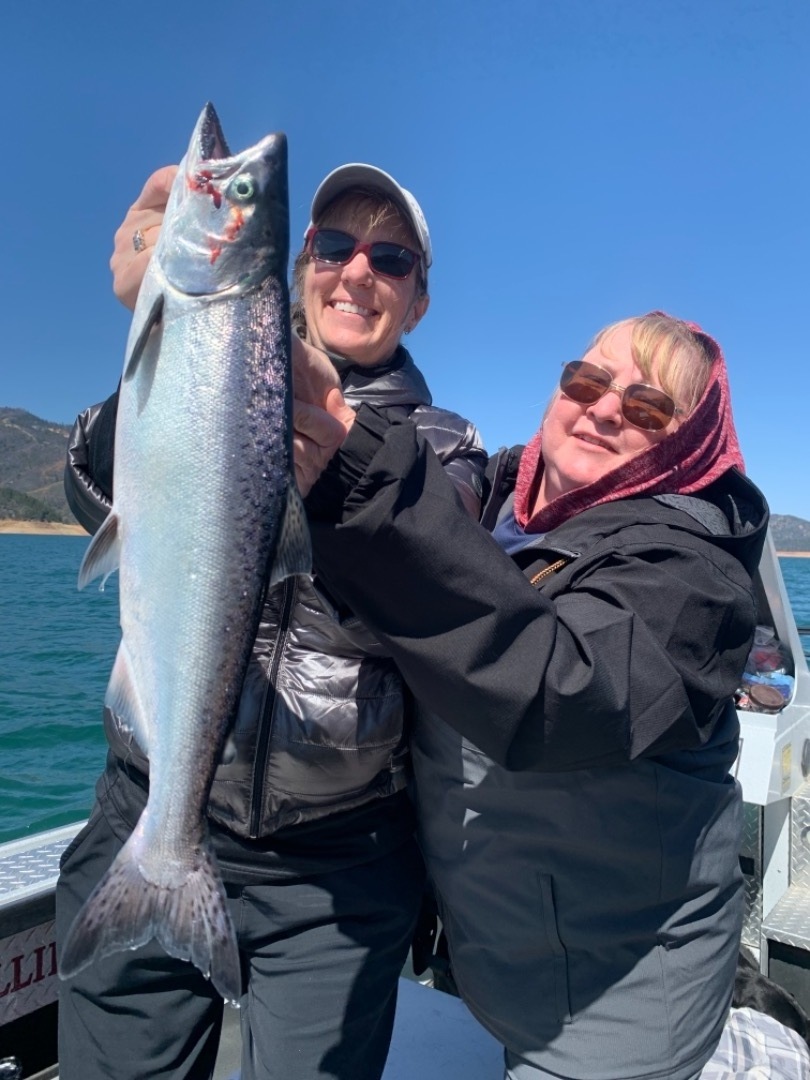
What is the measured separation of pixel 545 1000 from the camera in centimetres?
230

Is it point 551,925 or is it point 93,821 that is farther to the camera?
point 93,821

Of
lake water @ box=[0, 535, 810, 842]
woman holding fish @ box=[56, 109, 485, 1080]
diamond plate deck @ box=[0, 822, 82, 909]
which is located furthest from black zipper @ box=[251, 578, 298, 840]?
diamond plate deck @ box=[0, 822, 82, 909]

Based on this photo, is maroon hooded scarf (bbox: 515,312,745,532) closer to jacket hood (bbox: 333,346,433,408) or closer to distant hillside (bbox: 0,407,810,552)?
jacket hood (bbox: 333,346,433,408)

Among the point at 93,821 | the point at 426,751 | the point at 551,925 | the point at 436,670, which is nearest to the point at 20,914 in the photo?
the point at 93,821

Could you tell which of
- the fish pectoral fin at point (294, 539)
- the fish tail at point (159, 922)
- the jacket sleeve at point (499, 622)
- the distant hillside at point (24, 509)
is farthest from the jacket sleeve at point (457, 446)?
the distant hillside at point (24, 509)

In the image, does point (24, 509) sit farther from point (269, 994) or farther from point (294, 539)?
point (294, 539)

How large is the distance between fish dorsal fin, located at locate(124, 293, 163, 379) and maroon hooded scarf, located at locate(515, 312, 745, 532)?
51.4 inches

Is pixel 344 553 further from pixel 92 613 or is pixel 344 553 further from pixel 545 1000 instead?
pixel 92 613

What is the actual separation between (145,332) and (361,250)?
100 cm

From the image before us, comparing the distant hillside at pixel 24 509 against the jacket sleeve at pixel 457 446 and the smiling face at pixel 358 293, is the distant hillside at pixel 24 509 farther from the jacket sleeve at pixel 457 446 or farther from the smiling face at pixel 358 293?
the jacket sleeve at pixel 457 446

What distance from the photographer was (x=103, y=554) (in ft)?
6.59

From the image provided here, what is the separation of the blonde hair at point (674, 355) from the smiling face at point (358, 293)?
0.75m

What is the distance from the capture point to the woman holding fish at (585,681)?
1776 mm

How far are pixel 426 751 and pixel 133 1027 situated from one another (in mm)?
1226
